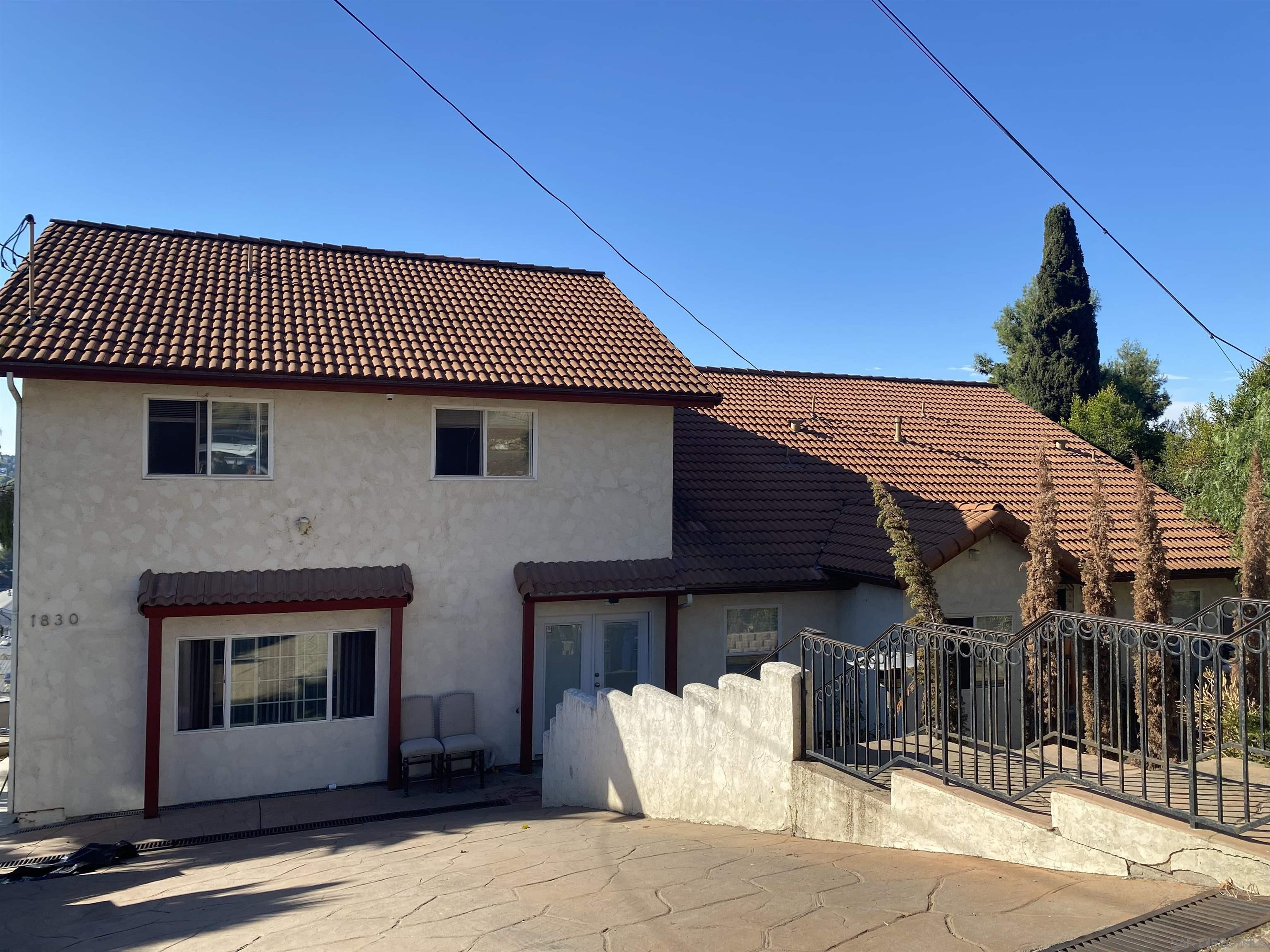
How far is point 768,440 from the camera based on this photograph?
18422 millimetres

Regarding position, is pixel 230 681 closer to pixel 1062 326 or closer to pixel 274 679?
pixel 274 679

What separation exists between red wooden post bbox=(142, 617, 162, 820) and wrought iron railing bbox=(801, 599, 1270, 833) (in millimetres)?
8534

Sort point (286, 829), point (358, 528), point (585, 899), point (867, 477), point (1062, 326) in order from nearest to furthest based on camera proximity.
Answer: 1. point (585, 899)
2. point (286, 829)
3. point (358, 528)
4. point (867, 477)
5. point (1062, 326)

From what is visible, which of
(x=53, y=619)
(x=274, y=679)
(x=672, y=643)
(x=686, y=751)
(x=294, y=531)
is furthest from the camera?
(x=672, y=643)

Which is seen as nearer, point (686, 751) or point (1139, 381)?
point (686, 751)

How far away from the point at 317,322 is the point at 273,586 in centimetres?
417

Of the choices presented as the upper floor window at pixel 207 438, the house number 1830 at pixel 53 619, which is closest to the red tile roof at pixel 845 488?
the upper floor window at pixel 207 438

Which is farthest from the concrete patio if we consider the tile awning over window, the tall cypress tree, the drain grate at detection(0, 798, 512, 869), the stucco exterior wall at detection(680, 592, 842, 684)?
the tall cypress tree

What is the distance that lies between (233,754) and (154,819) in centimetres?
117

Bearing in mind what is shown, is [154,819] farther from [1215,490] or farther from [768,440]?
[1215,490]

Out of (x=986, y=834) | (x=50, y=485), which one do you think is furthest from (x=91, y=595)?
(x=986, y=834)

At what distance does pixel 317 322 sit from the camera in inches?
546

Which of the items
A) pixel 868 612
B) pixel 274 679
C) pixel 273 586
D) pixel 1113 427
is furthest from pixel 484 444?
pixel 1113 427

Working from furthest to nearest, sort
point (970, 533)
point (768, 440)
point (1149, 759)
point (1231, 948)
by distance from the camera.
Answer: point (768, 440)
point (970, 533)
point (1149, 759)
point (1231, 948)
